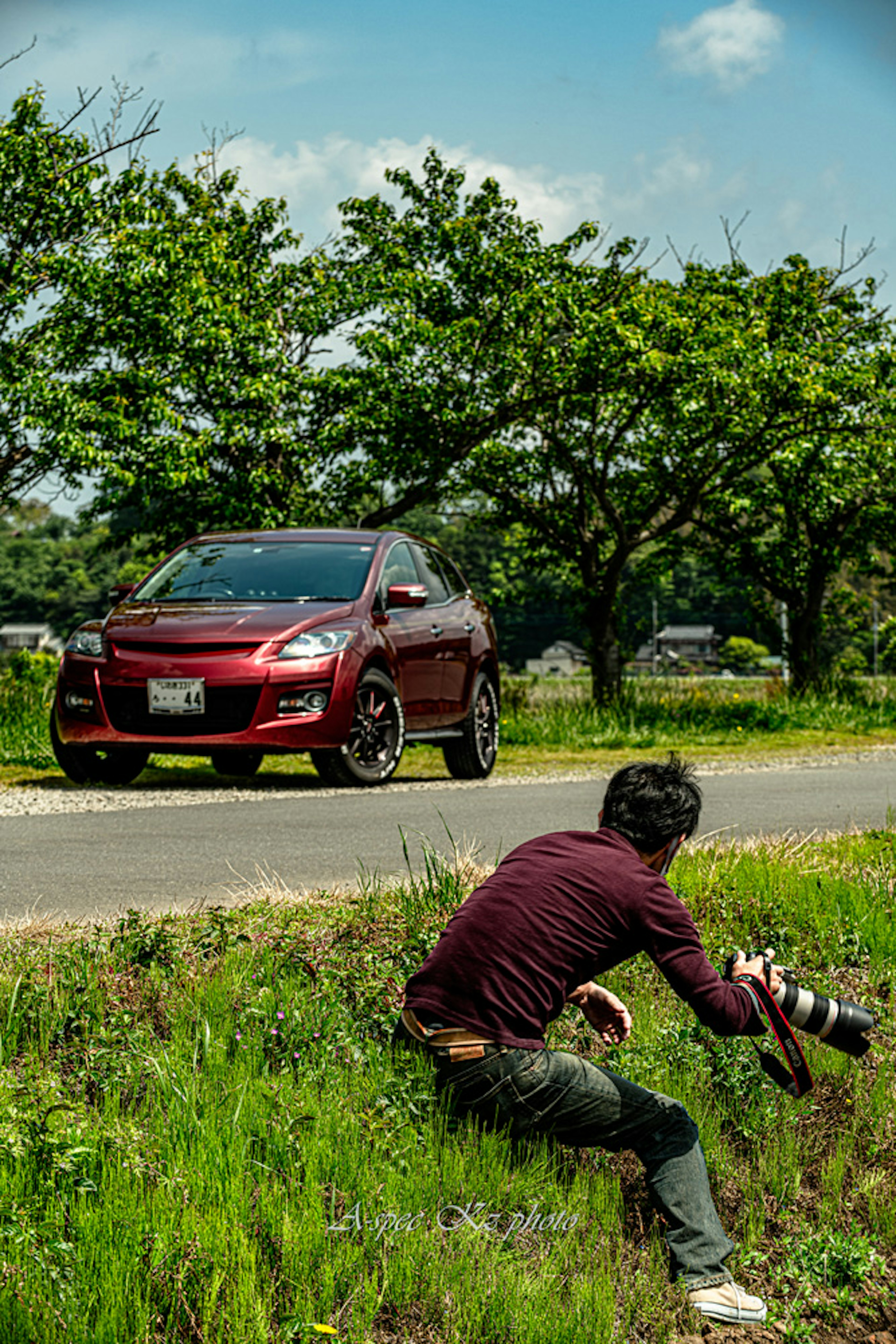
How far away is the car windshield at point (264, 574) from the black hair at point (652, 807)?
6491 millimetres

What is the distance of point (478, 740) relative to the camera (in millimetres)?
11562

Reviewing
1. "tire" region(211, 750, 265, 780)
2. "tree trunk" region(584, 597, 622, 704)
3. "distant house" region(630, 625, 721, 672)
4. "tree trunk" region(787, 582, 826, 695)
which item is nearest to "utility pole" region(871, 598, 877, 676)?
"distant house" region(630, 625, 721, 672)

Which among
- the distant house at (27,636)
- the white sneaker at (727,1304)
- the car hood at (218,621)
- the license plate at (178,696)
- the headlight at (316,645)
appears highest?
the distant house at (27,636)

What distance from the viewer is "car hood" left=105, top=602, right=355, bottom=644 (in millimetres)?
9383

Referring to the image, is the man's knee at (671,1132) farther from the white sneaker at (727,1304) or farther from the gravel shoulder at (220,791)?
the gravel shoulder at (220,791)

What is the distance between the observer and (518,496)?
2352 centimetres

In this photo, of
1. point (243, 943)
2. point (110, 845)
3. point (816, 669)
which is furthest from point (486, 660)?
point (816, 669)

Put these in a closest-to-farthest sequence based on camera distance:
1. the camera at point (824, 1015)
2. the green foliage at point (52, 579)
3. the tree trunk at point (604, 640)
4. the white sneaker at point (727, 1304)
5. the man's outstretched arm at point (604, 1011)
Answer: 1. the white sneaker at point (727, 1304)
2. the camera at point (824, 1015)
3. the man's outstretched arm at point (604, 1011)
4. the tree trunk at point (604, 640)
5. the green foliage at point (52, 579)

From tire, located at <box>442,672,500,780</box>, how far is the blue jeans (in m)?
7.65

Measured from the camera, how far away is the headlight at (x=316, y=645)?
9328mm

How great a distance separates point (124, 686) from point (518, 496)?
583 inches

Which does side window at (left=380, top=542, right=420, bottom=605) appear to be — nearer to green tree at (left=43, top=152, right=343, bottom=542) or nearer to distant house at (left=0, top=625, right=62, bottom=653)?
green tree at (left=43, top=152, right=343, bottom=542)

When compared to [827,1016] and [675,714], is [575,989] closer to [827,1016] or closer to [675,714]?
[827,1016]

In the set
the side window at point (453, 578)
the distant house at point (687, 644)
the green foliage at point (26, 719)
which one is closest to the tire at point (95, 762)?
the green foliage at point (26, 719)
